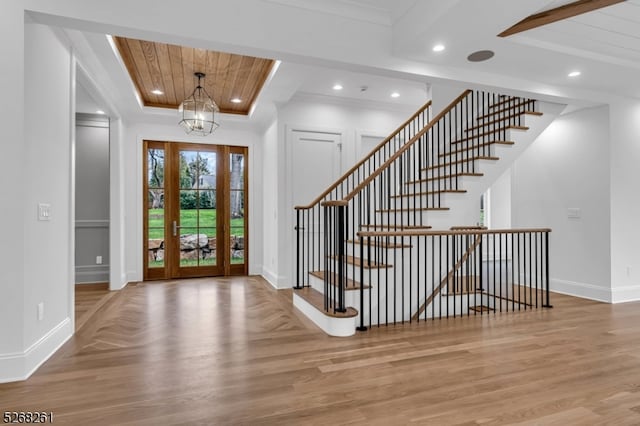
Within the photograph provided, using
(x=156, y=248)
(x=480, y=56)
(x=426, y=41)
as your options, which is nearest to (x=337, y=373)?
(x=426, y=41)

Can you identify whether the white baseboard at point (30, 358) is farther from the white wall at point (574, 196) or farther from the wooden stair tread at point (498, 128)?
the white wall at point (574, 196)

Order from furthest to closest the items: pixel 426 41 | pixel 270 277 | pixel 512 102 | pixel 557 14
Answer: pixel 270 277 → pixel 512 102 → pixel 426 41 → pixel 557 14

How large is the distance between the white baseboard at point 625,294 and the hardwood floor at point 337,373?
86 centimetres

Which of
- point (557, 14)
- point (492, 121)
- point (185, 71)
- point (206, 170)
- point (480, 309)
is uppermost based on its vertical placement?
point (185, 71)

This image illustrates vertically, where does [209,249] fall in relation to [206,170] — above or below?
below

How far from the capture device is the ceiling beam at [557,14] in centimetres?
270

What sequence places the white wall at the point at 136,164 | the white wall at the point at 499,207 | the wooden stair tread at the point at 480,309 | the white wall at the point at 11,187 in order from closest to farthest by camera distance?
the white wall at the point at 11,187 < the wooden stair tread at the point at 480,309 < the white wall at the point at 136,164 < the white wall at the point at 499,207

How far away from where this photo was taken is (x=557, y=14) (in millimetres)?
2820

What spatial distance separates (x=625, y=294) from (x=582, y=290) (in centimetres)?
45

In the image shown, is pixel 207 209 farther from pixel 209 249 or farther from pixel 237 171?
pixel 237 171

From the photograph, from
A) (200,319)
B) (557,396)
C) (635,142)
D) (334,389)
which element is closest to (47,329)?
(200,319)

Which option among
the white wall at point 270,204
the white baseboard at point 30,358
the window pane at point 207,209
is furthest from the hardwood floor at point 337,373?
the window pane at point 207,209

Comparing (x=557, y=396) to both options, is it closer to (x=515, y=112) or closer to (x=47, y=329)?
(x=47, y=329)

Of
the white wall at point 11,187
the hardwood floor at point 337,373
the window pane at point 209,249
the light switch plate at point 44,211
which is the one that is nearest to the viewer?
the hardwood floor at point 337,373
